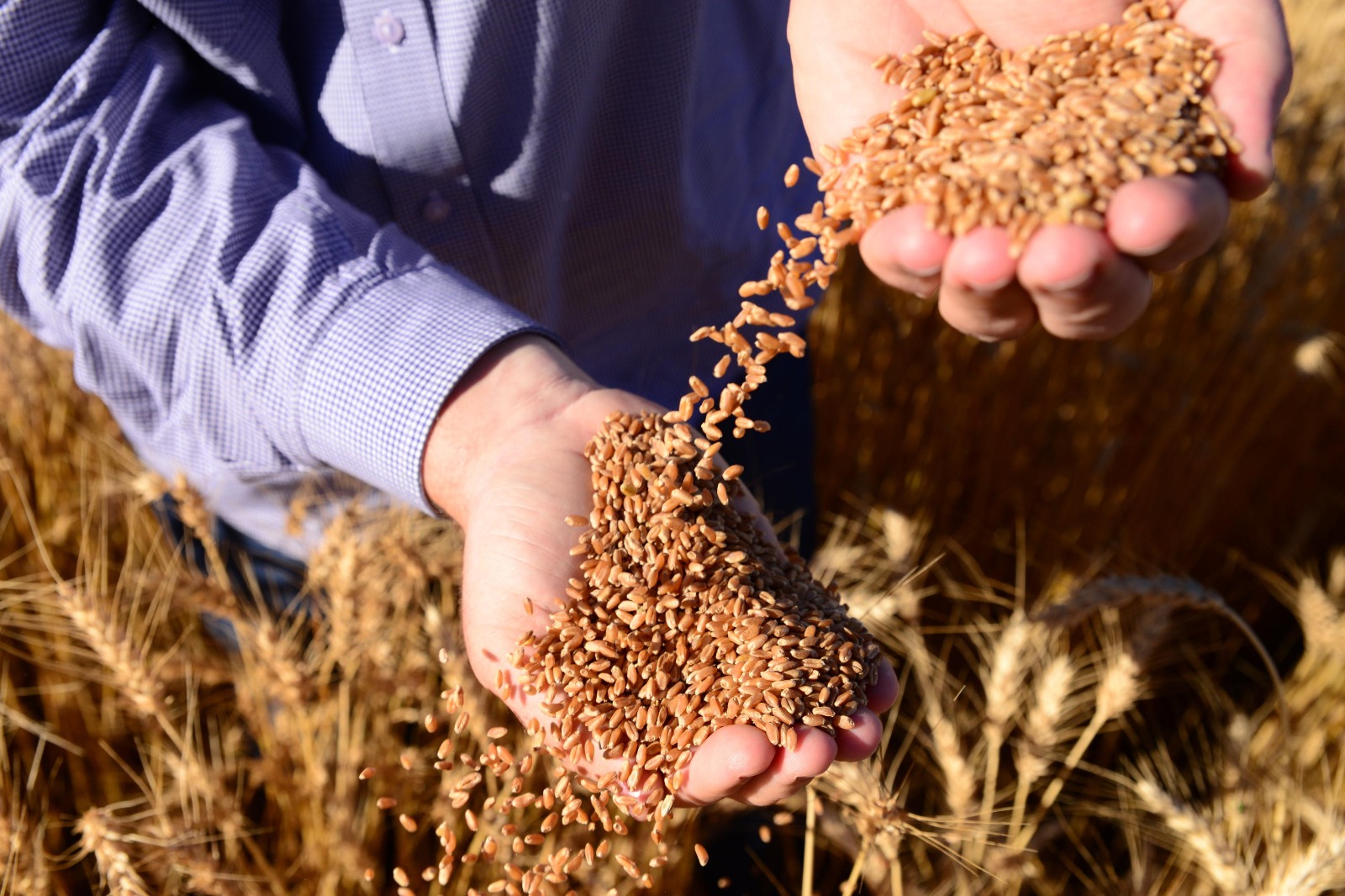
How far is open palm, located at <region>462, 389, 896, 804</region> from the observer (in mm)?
1115

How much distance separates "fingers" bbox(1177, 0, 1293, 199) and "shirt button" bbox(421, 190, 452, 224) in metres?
1.18

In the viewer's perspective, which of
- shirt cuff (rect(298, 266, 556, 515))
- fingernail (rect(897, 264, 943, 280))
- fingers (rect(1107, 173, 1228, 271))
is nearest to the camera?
fingers (rect(1107, 173, 1228, 271))

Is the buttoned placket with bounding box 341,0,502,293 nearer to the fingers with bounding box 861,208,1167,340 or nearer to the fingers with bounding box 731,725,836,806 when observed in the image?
the fingers with bounding box 861,208,1167,340

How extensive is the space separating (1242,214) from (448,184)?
8.80 ft

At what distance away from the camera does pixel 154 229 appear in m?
1.37

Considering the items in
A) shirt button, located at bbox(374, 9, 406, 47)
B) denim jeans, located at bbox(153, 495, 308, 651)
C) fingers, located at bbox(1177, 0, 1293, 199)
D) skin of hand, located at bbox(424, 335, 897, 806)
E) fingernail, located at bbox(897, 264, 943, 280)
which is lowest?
denim jeans, located at bbox(153, 495, 308, 651)

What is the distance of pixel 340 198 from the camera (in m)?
1.54

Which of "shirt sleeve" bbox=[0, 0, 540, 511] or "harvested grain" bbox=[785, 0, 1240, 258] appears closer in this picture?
"harvested grain" bbox=[785, 0, 1240, 258]

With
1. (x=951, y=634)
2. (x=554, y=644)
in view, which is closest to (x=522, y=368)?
(x=554, y=644)

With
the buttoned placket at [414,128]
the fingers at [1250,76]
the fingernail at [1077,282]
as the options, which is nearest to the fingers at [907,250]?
the fingernail at [1077,282]

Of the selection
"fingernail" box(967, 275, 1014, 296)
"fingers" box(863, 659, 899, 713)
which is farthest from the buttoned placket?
"fingers" box(863, 659, 899, 713)

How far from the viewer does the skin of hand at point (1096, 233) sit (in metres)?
1.04

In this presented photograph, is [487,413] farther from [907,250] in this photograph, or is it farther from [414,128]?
[907,250]

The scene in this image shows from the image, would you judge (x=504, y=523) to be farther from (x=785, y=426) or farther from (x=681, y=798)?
(x=785, y=426)
